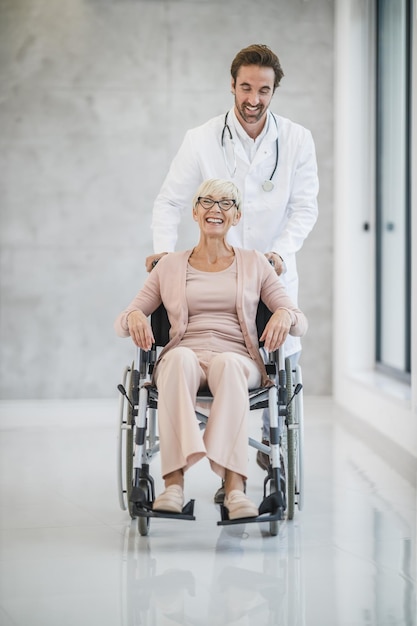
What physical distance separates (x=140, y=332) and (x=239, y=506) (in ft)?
2.01

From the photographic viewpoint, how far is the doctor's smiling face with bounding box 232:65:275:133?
3303mm

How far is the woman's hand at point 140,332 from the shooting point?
9.62ft

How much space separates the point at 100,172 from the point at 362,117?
4.82 feet

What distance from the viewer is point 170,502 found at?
270 cm

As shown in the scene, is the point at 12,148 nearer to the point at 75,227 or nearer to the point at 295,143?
the point at 75,227

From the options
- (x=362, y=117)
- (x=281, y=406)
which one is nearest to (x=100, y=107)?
(x=362, y=117)

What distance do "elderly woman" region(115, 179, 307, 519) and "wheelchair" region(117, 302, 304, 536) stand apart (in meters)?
0.04

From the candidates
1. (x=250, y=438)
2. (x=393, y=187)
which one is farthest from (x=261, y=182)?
(x=393, y=187)

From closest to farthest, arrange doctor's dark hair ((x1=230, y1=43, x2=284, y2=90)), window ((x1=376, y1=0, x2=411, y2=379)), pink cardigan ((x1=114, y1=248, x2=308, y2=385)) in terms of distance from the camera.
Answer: pink cardigan ((x1=114, y1=248, x2=308, y2=385))
doctor's dark hair ((x1=230, y1=43, x2=284, y2=90))
window ((x1=376, y1=0, x2=411, y2=379))

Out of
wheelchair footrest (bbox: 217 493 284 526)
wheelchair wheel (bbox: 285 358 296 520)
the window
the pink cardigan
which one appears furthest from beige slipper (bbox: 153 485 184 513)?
the window

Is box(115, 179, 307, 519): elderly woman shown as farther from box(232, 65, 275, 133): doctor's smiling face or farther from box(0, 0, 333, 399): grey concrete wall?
box(0, 0, 333, 399): grey concrete wall

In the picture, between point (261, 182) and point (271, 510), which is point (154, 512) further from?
point (261, 182)

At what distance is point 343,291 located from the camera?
535cm

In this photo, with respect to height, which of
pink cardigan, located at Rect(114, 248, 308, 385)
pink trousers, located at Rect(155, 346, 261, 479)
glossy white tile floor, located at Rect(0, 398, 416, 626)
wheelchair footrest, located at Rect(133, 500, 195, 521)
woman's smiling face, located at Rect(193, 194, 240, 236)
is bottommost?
glossy white tile floor, located at Rect(0, 398, 416, 626)
